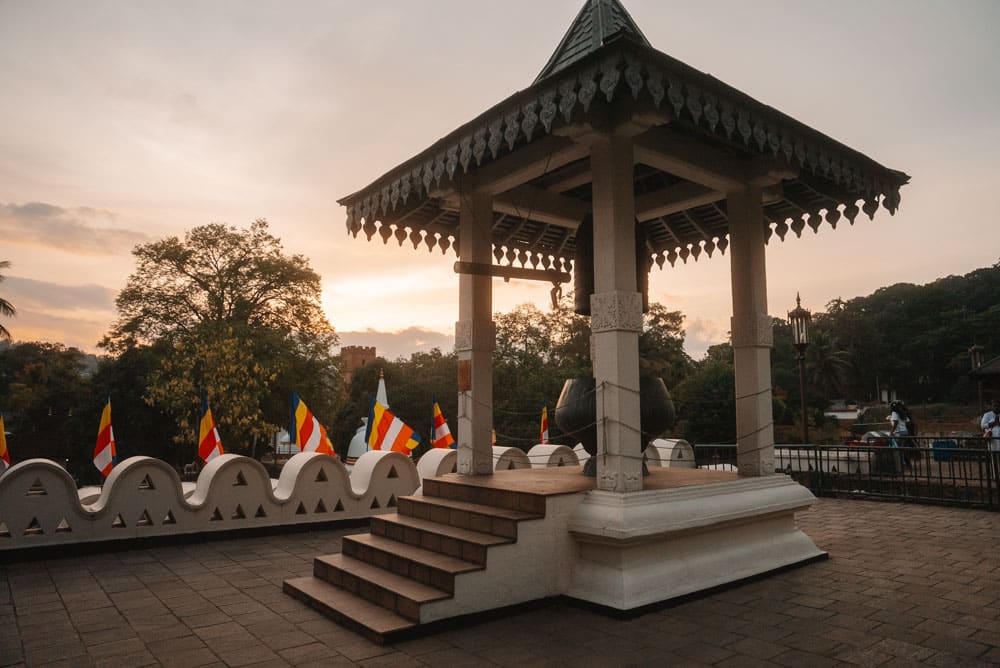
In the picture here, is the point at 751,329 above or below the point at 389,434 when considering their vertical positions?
above

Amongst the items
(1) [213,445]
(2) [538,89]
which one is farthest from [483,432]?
(1) [213,445]

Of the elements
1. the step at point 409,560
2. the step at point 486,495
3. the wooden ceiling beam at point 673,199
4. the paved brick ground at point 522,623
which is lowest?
the paved brick ground at point 522,623

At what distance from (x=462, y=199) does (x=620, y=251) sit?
226cm

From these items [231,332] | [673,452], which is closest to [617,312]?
[673,452]

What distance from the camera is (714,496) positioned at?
5.36 meters

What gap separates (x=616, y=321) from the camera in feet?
16.3

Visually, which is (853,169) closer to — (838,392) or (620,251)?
(620,251)

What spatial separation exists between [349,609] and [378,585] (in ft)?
0.84

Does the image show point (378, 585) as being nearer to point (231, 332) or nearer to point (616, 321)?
point (616, 321)

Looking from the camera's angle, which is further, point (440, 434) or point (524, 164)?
point (440, 434)

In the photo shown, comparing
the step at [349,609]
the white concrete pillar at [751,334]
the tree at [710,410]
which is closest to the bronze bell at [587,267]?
the white concrete pillar at [751,334]

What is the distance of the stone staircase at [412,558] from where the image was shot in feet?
14.0

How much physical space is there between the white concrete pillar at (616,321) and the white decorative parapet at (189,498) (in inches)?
168

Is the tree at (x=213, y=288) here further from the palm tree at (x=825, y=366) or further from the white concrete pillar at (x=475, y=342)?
the palm tree at (x=825, y=366)
